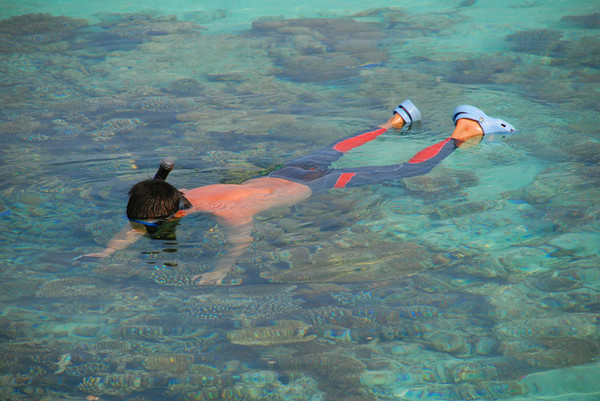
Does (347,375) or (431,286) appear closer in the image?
(347,375)

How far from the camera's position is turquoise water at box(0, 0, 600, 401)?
2994 mm

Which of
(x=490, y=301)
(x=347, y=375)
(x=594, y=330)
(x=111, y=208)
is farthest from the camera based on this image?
(x=111, y=208)

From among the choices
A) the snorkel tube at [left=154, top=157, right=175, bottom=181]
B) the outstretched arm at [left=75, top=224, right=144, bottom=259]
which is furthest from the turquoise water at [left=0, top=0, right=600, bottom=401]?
the snorkel tube at [left=154, top=157, right=175, bottom=181]

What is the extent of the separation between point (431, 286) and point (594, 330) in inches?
39.7

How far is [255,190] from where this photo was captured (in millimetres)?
4703

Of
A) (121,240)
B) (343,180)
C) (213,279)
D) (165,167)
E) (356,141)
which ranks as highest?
(165,167)

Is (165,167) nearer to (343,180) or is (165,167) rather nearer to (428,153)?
(343,180)

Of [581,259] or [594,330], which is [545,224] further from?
[594,330]

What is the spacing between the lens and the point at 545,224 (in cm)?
447

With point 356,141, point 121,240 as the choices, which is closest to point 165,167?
point 121,240

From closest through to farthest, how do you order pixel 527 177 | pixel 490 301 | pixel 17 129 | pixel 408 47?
1. pixel 490 301
2. pixel 527 177
3. pixel 17 129
4. pixel 408 47

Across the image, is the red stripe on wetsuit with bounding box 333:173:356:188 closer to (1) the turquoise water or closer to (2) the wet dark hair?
(1) the turquoise water

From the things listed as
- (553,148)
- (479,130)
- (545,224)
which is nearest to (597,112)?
(553,148)

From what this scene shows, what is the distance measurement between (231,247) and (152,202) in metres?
0.71
